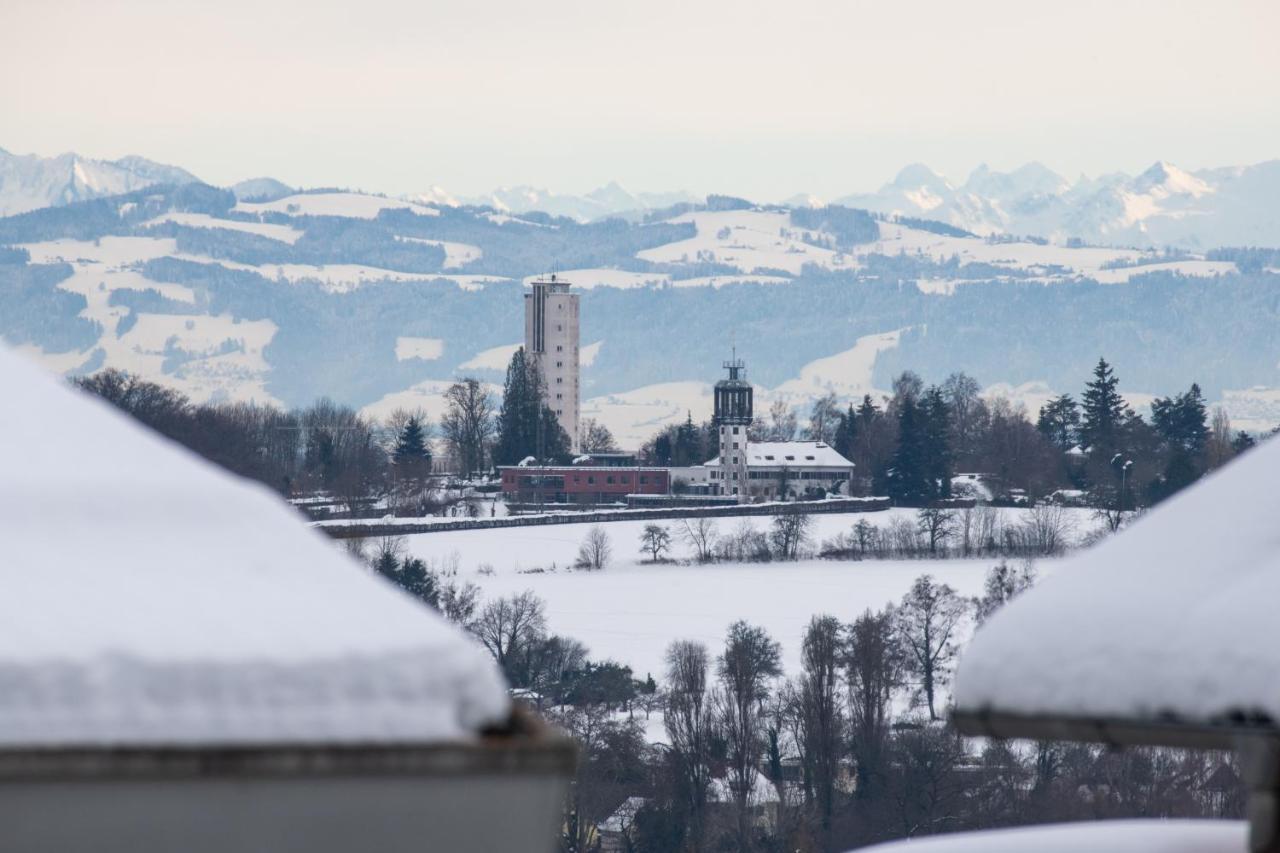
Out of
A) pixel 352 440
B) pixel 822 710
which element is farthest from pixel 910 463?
pixel 822 710

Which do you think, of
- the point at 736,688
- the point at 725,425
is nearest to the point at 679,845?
the point at 736,688

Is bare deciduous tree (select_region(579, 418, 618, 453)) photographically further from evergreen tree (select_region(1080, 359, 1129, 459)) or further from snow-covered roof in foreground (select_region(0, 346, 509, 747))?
snow-covered roof in foreground (select_region(0, 346, 509, 747))

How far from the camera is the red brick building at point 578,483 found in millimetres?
117312

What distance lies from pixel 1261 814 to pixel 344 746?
2.01 meters

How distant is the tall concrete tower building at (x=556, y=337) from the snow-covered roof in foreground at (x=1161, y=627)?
491 ft

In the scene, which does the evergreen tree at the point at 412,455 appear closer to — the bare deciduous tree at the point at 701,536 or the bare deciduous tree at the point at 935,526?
the bare deciduous tree at the point at 701,536

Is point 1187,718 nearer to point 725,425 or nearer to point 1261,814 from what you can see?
point 1261,814

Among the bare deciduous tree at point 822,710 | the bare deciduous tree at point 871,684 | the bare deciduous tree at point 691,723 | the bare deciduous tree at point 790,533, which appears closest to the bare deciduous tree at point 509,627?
the bare deciduous tree at point 691,723

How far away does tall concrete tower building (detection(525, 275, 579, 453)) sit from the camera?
155250mm

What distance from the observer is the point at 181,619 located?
3494mm

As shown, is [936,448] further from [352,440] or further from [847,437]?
[352,440]

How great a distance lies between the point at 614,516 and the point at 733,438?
19226mm

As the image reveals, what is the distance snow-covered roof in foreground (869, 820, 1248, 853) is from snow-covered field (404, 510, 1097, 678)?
5395 centimetres

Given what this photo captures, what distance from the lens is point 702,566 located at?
89750mm
